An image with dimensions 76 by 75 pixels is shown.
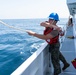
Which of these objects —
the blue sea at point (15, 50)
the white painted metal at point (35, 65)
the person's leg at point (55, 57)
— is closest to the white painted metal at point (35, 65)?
the white painted metal at point (35, 65)

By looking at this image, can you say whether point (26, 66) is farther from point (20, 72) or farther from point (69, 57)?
point (69, 57)

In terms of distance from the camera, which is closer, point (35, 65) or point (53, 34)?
point (35, 65)

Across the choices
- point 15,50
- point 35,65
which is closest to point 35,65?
point 35,65

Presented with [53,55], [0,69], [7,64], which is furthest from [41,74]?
[7,64]

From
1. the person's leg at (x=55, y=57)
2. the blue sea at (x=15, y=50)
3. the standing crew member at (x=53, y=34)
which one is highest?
the standing crew member at (x=53, y=34)

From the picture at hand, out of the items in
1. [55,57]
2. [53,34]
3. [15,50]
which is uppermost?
[53,34]

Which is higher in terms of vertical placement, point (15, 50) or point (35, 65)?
point (35, 65)

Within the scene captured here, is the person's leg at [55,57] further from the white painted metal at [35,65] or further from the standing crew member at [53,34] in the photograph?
the white painted metal at [35,65]

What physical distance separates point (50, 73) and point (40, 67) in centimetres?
73

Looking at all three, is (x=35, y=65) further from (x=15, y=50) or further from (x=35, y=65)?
(x=15, y=50)

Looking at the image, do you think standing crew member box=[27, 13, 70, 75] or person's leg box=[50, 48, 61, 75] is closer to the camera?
standing crew member box=[27, 13, 70, 75]

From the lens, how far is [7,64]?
291 inches

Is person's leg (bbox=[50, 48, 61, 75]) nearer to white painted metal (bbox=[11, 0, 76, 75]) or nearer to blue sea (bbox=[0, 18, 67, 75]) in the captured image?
white painted metal (bbox=[11, 0, 76, 75])

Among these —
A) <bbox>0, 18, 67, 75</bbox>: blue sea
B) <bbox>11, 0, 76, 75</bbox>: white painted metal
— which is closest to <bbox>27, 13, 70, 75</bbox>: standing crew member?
<bbox>11, 0, 76, 75</bbox>: white painted metal
